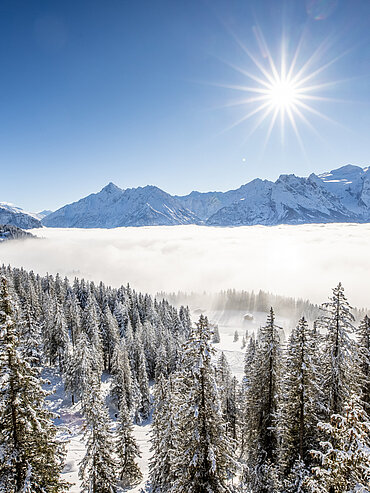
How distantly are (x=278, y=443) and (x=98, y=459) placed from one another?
547 inches

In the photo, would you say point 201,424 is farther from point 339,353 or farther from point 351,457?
point 339,353

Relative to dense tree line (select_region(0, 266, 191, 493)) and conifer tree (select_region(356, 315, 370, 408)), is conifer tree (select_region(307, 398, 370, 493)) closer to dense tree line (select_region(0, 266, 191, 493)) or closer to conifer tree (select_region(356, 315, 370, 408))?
dense tree line (select_region(0, 266, 191, 493))

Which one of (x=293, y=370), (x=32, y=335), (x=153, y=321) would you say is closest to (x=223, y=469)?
(x=293, y=370)

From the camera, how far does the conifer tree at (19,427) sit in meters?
11.0

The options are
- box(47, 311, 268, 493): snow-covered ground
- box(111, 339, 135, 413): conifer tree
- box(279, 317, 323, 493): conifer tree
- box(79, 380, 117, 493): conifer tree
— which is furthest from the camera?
box(111, 339, 135, 413): conifer tree

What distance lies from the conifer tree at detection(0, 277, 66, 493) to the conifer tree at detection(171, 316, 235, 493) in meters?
5.83

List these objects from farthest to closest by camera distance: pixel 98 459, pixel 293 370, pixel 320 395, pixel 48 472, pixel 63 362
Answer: pixel 63 362 → pixel 98 459 → pixel 320 395 → pixel 293 370 → pixel 48 472

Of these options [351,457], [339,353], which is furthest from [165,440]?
[351,457]

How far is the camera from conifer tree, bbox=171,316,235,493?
13195mm

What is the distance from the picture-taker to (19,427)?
11297mm

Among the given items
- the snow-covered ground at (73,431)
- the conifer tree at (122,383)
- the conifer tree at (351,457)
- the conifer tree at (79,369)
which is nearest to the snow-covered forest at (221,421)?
the conifer tree at (351,457)

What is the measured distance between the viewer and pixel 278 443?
66.8 ft

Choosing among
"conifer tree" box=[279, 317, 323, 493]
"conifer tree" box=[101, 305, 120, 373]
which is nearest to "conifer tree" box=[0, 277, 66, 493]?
"conifer tree" box=[279, 317, 323, 493]

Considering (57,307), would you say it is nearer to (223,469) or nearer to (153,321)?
(153,321)
